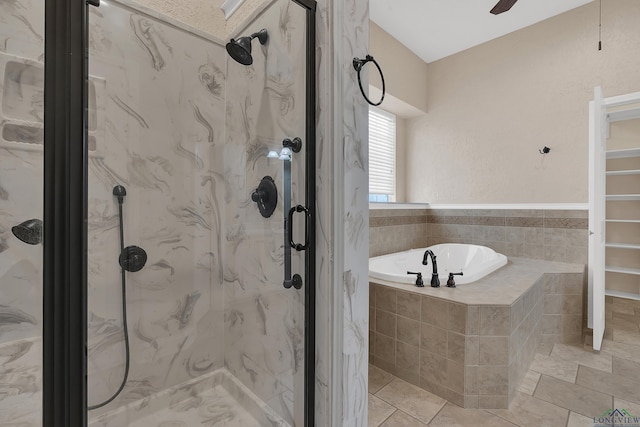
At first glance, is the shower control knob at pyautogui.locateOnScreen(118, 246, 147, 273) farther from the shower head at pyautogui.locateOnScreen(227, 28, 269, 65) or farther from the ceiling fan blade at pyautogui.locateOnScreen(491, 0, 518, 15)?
the ceiling fan blade at pyautogui.locateOnScreen(491, 0, 518, 15)

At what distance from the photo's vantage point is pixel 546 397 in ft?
5.62

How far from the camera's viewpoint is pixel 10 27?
1.13m

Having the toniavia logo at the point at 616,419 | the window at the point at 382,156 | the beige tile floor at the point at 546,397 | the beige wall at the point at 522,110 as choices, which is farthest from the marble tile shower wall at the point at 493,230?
the toniavia logo at the point at 616,419

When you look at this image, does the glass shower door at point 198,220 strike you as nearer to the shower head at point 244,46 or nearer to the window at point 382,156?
the shower head at point 244,46

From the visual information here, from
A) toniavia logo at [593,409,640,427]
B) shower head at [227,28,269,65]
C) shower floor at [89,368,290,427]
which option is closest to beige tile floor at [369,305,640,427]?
toniavia logo at [593,409,640,427]

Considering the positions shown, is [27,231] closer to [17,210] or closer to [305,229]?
[17,210]

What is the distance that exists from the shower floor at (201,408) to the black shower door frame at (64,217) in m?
0.69

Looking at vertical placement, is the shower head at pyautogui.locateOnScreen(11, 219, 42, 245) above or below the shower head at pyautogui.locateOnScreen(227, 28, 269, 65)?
below

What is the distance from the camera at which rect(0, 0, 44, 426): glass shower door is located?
Answer: 1120mm

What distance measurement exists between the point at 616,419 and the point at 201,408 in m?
2.11

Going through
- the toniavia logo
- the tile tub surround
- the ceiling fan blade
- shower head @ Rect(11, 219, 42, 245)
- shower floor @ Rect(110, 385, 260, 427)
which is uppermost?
the ceiling fan blade

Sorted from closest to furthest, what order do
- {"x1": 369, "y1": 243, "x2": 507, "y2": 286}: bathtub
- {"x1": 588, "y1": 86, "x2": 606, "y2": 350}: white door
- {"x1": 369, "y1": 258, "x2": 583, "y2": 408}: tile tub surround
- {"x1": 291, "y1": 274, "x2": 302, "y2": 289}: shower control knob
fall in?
{"x1": 291, "y1": 274, "x2": 302, "y2": 289}: shower control knob
{"x1": 369, "y1": 258, "x2": 583, "y2": 408}: tile tub surround
{"x1": 588, "y1": 86, "x2": 606, "y2": 350}: white door
{"x1": 369, "y1": 243, "x2": 507, "y2": 286}: bathtub

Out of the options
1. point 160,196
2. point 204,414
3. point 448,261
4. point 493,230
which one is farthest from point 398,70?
point 204,414

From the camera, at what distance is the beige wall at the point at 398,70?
3.12 m
